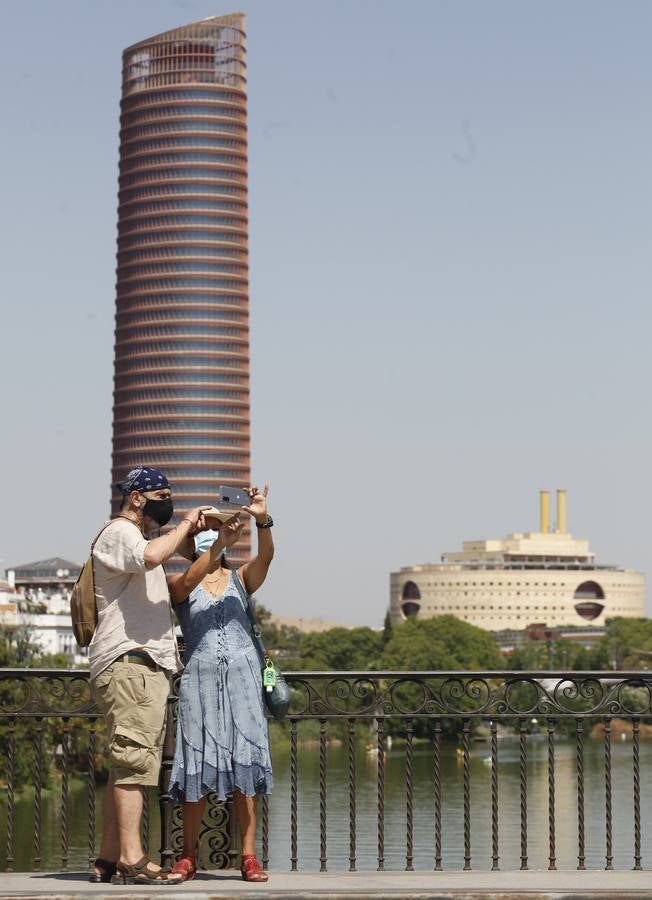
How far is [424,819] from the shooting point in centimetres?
4497

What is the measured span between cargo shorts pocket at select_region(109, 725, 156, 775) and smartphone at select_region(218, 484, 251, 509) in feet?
4.03

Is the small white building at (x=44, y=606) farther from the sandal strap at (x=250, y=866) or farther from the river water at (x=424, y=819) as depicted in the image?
the sandal strap at (x=250, y=866)

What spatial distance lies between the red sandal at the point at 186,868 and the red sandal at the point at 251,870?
10.1 inches

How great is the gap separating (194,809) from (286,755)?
2691 inches

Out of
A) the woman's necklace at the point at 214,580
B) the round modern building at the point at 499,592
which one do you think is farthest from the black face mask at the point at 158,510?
the round modern building at the point at 499,592

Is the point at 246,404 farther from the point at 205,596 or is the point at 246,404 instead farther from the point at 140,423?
the point at 205,596

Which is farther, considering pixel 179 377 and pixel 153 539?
pixel 179 377

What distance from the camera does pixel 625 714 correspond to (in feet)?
32.1

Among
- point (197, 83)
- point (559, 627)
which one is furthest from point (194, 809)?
point (559, 627)

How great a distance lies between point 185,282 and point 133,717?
5658 inches

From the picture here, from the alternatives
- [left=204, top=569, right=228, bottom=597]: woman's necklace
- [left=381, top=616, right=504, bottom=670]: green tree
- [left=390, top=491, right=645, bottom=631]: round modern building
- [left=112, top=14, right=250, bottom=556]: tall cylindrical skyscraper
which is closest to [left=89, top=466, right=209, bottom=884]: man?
[left=204, top=569, right=228, bottom=597]: woman's necklace

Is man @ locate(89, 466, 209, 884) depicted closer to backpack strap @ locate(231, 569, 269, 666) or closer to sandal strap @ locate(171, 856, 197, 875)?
sandal strap @ locate(171, 856, 197, 875)

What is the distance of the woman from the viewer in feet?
28.6

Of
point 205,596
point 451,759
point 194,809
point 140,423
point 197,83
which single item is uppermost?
point 197,83
